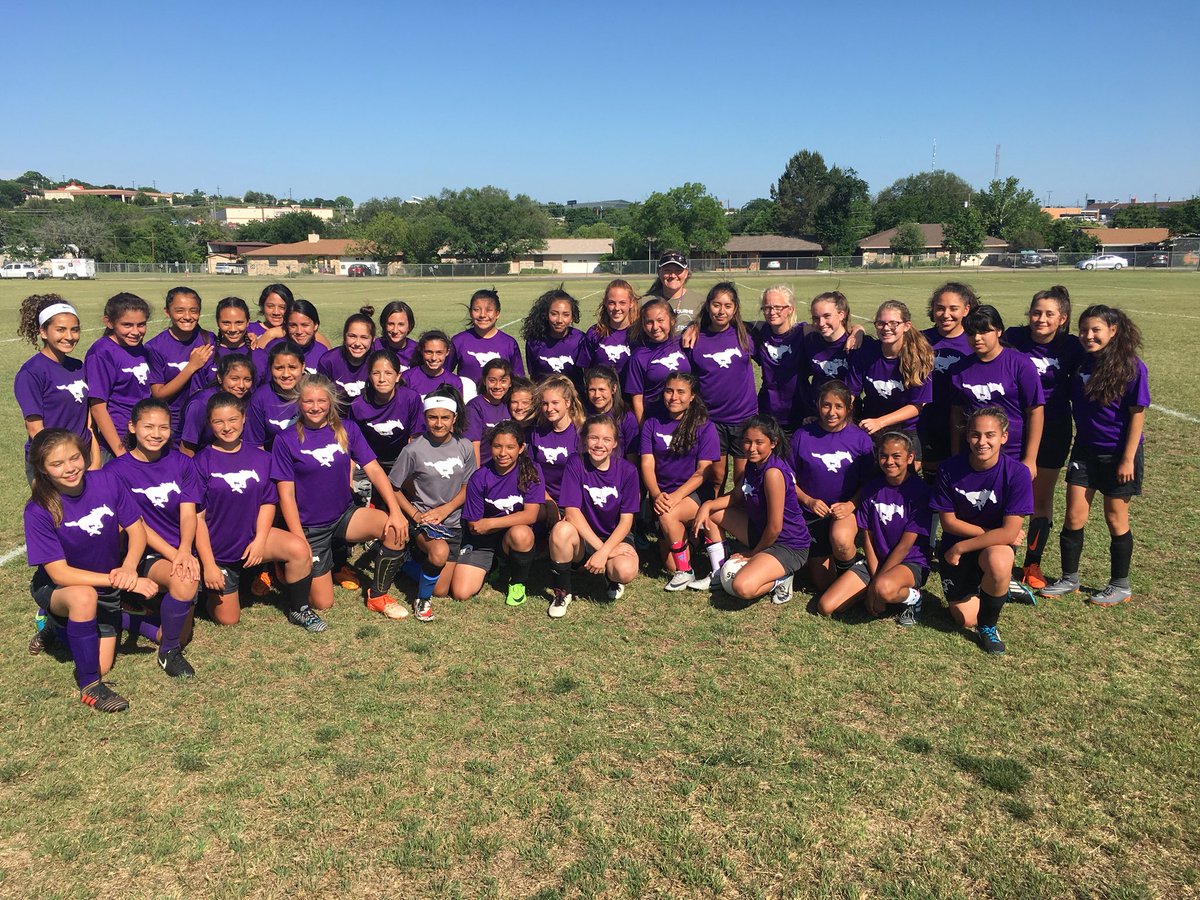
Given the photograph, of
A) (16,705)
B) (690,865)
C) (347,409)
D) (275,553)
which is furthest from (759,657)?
(16,705)

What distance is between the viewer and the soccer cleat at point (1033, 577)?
5039mm

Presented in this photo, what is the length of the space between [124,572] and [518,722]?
85.6 inches

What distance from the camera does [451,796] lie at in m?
3.13

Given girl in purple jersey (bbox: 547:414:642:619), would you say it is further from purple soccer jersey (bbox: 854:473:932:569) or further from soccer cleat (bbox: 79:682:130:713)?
soccer cleat (bbox: 79:682:130:713)

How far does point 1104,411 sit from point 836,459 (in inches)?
62.7

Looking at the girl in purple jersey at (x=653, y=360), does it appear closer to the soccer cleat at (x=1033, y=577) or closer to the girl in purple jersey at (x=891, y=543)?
the girl in purple jersey at (x=891, y=543)

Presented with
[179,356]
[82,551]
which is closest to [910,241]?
[179,356]

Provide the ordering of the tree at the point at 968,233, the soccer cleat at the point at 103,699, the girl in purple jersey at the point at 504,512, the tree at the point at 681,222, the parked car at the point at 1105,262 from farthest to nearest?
the tree at the point at 681,222
the tree at the point at 968,233
the parked car at the point at 1105,262
the girl in purple jersey at the point at 504,512
the soccer cleat at the point at 103,699

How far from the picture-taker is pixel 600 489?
5.13m

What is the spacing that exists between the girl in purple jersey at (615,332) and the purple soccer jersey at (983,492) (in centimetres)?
230

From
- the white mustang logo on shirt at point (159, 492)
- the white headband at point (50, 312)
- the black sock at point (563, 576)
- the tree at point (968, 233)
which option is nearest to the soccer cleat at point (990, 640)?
the black sock at point (563, 576)

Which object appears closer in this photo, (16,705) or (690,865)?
(690,865)

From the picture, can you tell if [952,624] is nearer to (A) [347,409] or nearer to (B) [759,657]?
(B) [759,657]

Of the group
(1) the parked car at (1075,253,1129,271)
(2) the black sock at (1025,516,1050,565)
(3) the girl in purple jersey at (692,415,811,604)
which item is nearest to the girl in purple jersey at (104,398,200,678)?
(3) the girl in purple jersey at (692,415,811,604)
